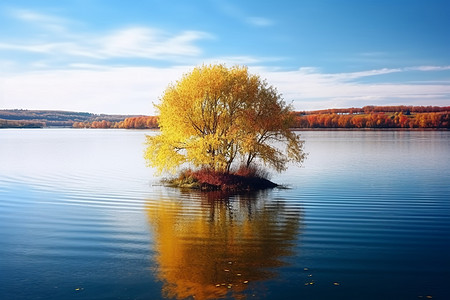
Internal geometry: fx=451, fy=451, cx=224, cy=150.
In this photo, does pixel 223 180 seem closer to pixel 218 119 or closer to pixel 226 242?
pixel 218 119

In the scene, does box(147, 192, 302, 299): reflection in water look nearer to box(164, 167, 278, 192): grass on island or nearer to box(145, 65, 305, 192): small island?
box(164, 167, 278, 192): grass on island

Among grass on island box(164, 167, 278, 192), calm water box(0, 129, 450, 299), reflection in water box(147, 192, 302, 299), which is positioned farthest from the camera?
grass on island box(164, 167, 278, 192)

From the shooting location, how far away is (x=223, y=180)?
4034cm

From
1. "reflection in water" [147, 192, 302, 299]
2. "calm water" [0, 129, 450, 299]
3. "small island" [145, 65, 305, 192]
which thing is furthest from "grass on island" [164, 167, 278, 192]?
"reflection in water" [147, 192, 302, 299]

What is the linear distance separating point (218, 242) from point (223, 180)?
64.5 ft

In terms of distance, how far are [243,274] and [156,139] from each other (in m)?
27.9

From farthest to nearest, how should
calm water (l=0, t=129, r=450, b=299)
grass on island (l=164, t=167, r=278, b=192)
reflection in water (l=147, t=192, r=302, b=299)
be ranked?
grass on island (l=164, t=167, r=278, b=192) → reflection in water (l=147, t=192, r=302, b=299) → calm water (l=0, t=129, r=450, b=299)

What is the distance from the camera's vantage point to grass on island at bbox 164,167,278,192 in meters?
40.1

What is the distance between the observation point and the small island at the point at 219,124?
4144 cm

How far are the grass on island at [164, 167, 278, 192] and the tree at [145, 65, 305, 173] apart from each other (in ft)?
3.30

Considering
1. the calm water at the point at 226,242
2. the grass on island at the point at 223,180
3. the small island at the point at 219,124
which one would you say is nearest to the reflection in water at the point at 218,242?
the calm water at the point at 226,242

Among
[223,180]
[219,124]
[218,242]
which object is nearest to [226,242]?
[218,242]

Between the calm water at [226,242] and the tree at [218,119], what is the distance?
4232mm

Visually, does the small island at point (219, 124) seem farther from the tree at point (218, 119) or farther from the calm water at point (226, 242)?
the calm water at point (226, 242)
